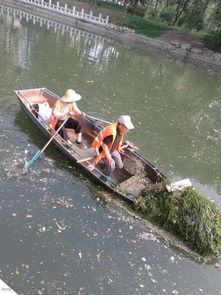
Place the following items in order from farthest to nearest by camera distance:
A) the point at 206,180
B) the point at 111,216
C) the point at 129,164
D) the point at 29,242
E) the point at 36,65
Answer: the point at 36,65, the point at 206,180, the point at 129,164, the point at 111,216, the point at 29,242

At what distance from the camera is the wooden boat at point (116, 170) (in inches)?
275

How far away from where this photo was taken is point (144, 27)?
38938 millimetres

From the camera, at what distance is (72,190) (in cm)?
718

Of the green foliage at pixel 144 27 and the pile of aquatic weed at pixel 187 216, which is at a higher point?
the pile of aquatic weed at pixel 187 216

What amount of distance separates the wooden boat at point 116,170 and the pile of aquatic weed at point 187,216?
19.8 inches

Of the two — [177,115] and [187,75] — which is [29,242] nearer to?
[177,115]

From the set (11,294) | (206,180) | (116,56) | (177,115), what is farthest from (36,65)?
(11,294)

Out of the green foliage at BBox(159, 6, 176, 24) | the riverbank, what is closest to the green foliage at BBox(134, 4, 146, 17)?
the green foliage at BBox(159, 6, 176, 24)

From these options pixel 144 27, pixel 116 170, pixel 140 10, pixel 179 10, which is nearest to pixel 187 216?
pixel 116 170

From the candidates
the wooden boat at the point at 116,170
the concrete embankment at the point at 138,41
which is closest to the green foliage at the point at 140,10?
the concrete embankment at the point at 138,41

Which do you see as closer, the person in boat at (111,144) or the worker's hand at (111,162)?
the person in boat at (111,144)

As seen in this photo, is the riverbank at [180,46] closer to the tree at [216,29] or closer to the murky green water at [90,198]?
the tree at [216,29]

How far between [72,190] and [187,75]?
1963 centimetres

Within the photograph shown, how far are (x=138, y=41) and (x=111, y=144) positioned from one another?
30.4m
